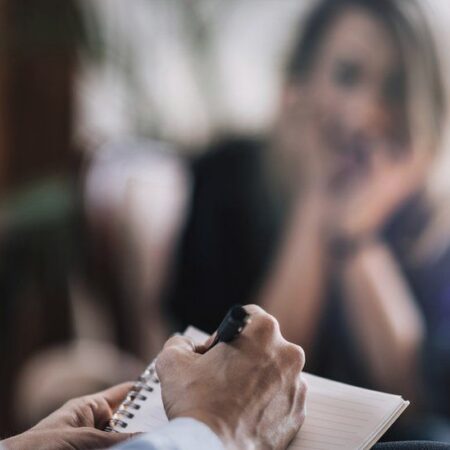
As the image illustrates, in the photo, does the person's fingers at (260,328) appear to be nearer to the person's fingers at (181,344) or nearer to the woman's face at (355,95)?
the person's fingers at (181,344)

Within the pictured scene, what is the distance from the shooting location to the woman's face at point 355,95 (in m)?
1.57

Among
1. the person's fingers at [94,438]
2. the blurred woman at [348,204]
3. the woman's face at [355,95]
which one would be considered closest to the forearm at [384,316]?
the blurred woman at [348,204]

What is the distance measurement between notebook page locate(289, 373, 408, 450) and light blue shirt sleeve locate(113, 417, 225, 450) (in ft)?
0.30

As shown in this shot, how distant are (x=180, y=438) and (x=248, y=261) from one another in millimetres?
1184

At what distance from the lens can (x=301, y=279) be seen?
1.67 m

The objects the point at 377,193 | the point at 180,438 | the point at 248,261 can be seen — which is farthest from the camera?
the point at 248,261

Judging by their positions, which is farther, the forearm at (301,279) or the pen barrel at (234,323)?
the forearm at (301,279)

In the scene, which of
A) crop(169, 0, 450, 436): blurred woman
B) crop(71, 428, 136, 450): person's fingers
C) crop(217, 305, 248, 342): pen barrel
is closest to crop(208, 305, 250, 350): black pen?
crop(217, 305, 248, 342): pen barrel

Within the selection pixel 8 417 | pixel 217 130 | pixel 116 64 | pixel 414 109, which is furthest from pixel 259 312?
pixel 8 417

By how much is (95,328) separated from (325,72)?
0.87m

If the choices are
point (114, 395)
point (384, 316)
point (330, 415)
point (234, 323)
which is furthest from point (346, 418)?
point (384, 316)

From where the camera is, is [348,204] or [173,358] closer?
[173,358]

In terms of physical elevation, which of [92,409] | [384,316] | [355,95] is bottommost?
[384,316]

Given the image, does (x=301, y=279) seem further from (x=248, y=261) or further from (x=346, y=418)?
(x=346, y=418)
